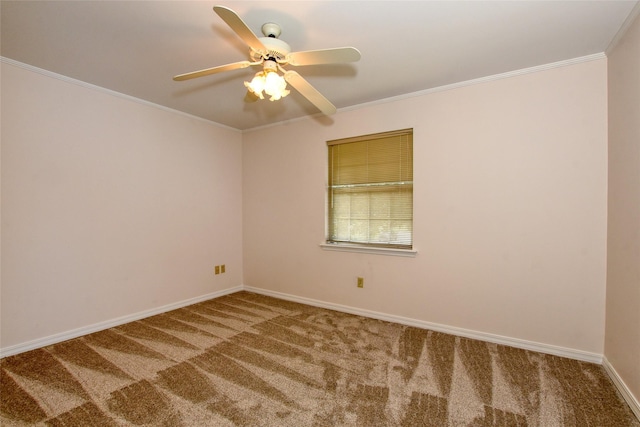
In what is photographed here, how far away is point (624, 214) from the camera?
1994mm

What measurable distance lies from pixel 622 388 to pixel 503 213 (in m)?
1.37

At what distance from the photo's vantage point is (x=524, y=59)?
92.9 inches

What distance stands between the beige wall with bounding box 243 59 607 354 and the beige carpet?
1.11ft

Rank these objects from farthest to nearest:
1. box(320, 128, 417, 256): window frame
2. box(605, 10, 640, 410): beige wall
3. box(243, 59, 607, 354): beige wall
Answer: box(320, 128, 417, 256): window frame
box(243, 59, 607, 354): beige wall
box(605, 10, 640, 410): beige wall

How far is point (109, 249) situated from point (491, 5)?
3718 millimetres

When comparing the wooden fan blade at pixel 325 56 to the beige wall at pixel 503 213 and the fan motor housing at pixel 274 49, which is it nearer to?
the fan motor housing at pixel 274 49

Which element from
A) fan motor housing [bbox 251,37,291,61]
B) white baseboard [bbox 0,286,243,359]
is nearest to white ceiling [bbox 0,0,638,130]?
Result: fan motor housing [bbox 251,37,291,61]

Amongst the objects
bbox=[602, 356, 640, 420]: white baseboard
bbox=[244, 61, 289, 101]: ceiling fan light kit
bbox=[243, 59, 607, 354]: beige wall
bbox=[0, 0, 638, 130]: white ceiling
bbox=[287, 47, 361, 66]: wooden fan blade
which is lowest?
bbox=[602, 356, 640, 420]: white baseboard

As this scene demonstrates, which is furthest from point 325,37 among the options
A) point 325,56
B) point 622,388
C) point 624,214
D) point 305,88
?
point 622,388

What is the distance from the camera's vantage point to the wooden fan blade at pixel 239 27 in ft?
4.32

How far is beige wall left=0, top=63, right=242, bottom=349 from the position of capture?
2451mm

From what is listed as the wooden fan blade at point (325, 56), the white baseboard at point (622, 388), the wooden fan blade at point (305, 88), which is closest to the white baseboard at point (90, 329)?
the wooden fan blade at point (305, 88)

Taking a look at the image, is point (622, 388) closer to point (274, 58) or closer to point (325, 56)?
point (325, 56)

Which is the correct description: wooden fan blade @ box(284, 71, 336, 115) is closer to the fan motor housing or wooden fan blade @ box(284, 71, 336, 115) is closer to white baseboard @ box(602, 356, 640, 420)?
the fan motor housing
